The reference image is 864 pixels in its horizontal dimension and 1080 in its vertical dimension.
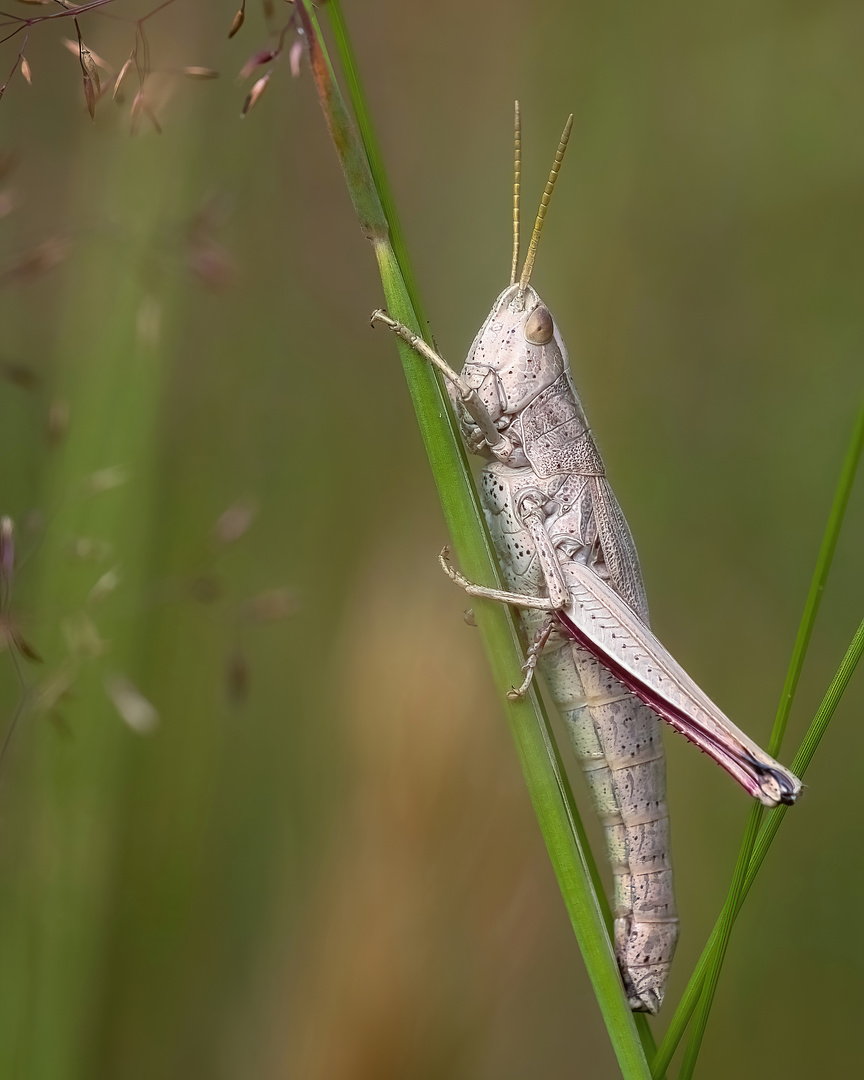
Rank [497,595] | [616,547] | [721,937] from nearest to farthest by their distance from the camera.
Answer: [721,937], [497,595], [616,547]

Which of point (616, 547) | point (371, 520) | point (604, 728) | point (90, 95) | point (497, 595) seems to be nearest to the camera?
point (90, 95)

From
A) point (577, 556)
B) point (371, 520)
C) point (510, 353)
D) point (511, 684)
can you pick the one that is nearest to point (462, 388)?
point (510, 353)

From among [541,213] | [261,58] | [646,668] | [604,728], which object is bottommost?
[604,728]

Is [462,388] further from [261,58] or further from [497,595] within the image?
[261,58]

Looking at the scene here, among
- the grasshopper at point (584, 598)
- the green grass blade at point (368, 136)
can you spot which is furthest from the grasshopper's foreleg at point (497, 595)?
the green grass blade at point (368, 136)

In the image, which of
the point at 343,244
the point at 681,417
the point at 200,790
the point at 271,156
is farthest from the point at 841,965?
the point at 271,156

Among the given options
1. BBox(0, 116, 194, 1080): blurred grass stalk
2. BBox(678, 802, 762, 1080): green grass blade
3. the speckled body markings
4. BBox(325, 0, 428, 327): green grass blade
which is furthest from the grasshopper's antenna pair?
BBox(678, 802, 762, 1080): green grass blade

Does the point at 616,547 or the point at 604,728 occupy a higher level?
the point at 616,547
